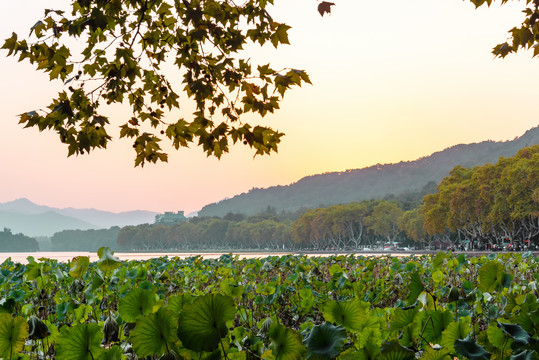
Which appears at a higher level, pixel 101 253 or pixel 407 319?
pixel 101 253

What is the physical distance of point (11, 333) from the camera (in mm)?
1766

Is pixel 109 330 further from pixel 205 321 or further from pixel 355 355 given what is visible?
pixel 355 355

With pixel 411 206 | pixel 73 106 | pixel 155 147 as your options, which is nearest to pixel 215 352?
pixel 73 106

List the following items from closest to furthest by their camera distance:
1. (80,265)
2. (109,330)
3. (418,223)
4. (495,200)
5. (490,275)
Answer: (109,330) < (490,275) < (80,265) < (495,200) < (418,223)

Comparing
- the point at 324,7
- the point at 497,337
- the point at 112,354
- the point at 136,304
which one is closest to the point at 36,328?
the point at 136,304

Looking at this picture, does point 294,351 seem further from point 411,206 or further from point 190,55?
point 411,206

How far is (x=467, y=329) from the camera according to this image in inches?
68.9

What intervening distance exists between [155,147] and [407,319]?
231 inches

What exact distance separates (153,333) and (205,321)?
0.23 m

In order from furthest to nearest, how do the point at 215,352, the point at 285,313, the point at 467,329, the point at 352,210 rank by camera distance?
the point at 352,210 < the point at 285,313 < the point at 467,329 < the point at 215,352

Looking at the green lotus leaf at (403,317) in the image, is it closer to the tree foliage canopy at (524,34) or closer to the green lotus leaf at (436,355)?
the green lotus leaf at (436,355)

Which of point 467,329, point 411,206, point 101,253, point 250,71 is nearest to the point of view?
point 467,329

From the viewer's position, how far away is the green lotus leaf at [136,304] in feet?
6.40

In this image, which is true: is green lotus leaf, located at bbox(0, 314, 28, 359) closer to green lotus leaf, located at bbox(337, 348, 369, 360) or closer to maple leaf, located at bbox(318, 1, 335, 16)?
green lotus leaf, located at bbox(337, 348, 369, 360)
